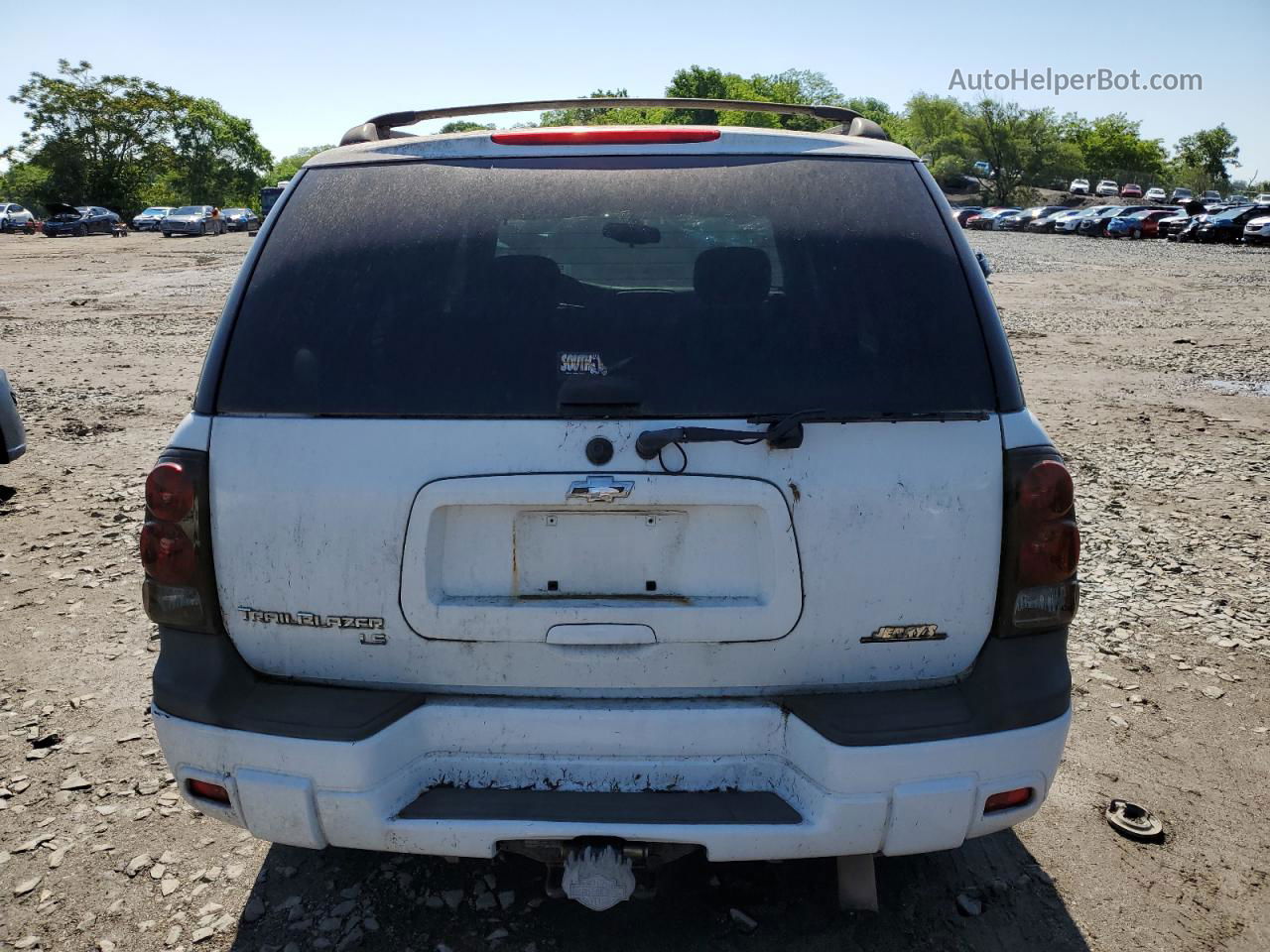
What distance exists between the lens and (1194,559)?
5.29m

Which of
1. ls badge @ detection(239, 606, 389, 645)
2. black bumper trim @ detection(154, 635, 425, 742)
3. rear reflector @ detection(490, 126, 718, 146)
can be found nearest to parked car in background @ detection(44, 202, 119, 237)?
rear reflector @ detection(490, 126, 718, 146)

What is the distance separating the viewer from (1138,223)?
45656 mm

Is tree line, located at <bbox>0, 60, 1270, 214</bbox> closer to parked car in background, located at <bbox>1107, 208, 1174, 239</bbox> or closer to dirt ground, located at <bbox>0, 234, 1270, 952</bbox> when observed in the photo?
parked car in background, located at <bbox>1107, 208, 1174, 239</bbox>

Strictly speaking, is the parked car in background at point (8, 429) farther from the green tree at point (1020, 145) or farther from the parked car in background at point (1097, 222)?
the green tree at point (1020, 145)

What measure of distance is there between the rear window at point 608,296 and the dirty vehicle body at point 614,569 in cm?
1

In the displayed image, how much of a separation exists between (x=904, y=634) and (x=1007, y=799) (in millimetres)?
463

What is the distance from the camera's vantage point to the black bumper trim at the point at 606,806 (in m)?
2.12

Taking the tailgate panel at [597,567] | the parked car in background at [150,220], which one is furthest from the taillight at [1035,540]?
the parked car in background at [150,220]

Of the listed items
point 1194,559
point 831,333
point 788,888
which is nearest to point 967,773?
point 788,888

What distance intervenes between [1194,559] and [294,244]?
501cm

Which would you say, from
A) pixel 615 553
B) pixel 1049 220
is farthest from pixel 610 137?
pixel 1049 220

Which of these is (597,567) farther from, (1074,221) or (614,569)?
(1074,221)

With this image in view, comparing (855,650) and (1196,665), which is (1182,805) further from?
(855,650)

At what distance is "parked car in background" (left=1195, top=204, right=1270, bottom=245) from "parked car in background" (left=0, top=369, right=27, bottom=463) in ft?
146
